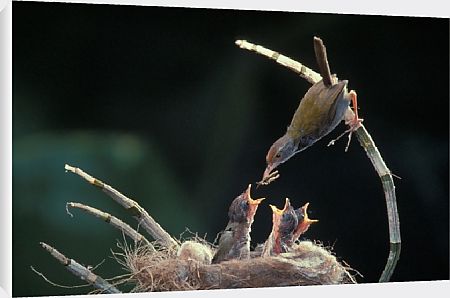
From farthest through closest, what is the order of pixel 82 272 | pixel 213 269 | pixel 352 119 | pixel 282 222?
pixel 352 119 → pixel 282 222 → pixel 213 269 → pixel 82 272

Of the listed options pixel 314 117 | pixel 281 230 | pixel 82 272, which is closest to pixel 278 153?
pixel 314 117

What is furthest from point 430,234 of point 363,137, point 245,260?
point 245,260

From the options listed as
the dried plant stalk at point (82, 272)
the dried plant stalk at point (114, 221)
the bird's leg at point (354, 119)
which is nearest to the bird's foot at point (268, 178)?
the bird's leg at point (354, 119)

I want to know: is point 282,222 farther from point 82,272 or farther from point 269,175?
point 82,272

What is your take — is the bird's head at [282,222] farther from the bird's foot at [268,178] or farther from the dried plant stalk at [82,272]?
the dried plant stalk at [82,272]

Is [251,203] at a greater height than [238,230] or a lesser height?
greater

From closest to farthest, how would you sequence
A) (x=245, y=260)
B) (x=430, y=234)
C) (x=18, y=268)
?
(x=18, y=268)
(x=245, y=260)
(x=430, y=234)

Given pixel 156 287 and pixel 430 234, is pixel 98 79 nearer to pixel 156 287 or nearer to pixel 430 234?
pixel 156 287
